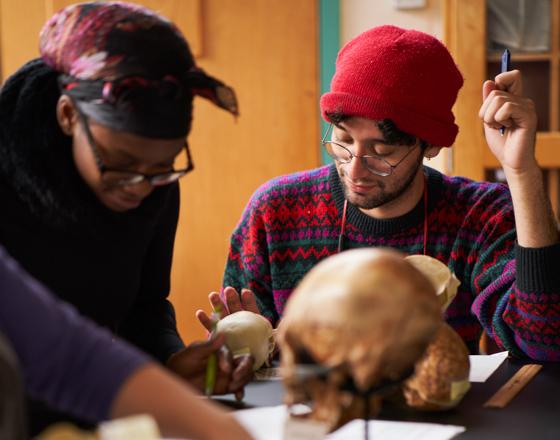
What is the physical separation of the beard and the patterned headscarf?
660 mm

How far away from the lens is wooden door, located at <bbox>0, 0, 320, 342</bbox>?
3092 mm

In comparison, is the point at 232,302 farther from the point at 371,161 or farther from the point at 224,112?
the point at 224,112

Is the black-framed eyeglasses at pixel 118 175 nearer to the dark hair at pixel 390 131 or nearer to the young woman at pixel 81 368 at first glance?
the young woman at pixel 81 368

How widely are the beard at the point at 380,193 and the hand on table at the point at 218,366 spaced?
1.80 feet

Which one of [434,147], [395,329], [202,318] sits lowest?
[202,318]

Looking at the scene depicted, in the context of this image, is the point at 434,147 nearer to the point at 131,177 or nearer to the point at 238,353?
the point at 238,353

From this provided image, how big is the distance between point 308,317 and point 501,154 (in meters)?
1.07

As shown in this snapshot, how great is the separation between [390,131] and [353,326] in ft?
3.27

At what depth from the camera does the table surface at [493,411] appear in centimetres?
116

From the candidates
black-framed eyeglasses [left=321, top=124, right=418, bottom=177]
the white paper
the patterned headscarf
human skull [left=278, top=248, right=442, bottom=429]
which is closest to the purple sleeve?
human skull [left=278, top=248, right=442, bottom=429]

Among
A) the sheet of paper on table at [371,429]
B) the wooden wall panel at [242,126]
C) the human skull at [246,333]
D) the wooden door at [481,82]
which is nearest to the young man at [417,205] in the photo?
the human skull at [246,333]

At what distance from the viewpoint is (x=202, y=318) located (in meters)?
1.43

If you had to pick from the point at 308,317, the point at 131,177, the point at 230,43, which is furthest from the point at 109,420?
the point at 230,43

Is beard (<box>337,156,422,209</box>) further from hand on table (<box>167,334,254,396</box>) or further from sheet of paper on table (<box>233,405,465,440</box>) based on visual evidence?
sheet of paper on table (<box>233,405,465,440</box>)
